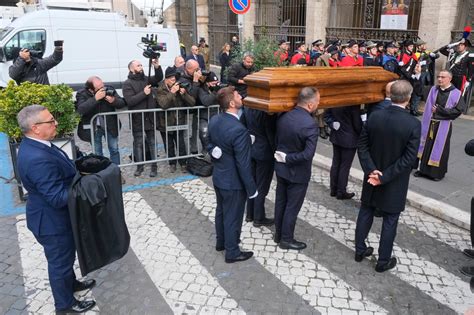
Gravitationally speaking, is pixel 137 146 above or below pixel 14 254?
above

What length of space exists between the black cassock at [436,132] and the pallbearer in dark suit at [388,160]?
2664mm

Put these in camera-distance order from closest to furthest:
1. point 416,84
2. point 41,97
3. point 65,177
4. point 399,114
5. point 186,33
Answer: point 65,177
point 399,114
point 41,97
point 416,84
point 186,33

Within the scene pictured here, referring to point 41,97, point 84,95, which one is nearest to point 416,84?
point 84,95

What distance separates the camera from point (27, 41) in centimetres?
1066

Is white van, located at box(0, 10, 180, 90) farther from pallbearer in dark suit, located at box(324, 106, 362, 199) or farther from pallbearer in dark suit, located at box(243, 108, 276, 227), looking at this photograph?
pallbearer in dark suit, located at box(324, 106, 362, 199)

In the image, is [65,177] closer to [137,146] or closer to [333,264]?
[333,264]

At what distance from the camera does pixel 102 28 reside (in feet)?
36.2

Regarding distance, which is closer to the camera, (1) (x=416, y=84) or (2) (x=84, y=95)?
(2) (x=84, y=95)

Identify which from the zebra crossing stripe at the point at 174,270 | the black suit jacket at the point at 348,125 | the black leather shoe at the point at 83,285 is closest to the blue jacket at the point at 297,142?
the zebra crossing stripe at the point at 174,270

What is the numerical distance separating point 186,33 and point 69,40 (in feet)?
49.2

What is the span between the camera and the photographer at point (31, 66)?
709cm

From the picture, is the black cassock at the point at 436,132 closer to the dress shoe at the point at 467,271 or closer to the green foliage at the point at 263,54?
the dress shoe at the point at 467,271

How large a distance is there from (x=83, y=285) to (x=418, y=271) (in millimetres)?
3438

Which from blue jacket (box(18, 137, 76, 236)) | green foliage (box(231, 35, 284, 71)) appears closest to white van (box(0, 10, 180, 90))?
green foliage (box(231, 35, 284, 71))
